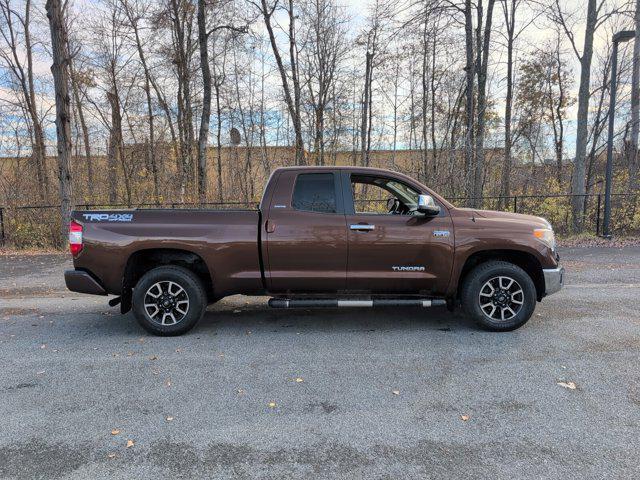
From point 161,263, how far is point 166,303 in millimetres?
556

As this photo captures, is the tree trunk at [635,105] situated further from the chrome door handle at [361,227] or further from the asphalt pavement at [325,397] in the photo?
the chrome door handle at [361,227]

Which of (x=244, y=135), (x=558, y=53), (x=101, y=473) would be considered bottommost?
(x=101, y=473)

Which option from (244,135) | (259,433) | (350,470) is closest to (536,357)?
(350,470)

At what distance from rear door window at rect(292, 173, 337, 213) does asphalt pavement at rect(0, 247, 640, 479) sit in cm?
148

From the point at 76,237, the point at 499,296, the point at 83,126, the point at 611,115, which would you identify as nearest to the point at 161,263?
the point at 76,237

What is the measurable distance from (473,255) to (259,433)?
10.7 feet

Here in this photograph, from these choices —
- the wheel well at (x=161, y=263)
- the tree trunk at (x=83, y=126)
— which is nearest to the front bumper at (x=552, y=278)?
the wheel well at (x=161, y=263)

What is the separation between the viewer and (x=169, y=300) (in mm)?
5031

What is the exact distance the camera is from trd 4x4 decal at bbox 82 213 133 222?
497cm

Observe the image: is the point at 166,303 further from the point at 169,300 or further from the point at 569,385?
the point at 569,385

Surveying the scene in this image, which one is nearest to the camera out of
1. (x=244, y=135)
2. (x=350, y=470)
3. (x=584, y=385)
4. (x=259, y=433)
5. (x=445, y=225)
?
(x=350, y=470)

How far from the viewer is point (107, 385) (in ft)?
12.5

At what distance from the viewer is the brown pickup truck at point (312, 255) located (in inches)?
195

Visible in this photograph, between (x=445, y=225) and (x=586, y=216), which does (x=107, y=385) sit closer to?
(x=445, y=225)
